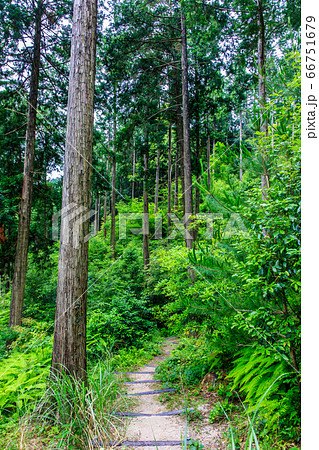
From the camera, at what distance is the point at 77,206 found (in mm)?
3211

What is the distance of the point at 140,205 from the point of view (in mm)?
18922

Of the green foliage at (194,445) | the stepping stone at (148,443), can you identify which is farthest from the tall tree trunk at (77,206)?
the green foliage at (194,445)

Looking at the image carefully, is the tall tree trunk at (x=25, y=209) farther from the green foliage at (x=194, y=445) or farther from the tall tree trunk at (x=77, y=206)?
the green foliage at (x=194, y=445)

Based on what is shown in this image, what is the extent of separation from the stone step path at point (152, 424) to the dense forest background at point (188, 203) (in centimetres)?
56

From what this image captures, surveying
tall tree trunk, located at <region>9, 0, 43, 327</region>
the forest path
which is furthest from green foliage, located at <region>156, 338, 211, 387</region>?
tall tree trunk, located at <region>9, 0, 43, 327</region>

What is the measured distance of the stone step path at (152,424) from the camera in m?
2.68

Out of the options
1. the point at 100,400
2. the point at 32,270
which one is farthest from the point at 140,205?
the point at 100,400

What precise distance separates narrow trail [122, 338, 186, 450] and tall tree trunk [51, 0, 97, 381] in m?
0.92

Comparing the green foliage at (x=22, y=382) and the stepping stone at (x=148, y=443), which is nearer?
the stepping stone at (x=148, y=443)

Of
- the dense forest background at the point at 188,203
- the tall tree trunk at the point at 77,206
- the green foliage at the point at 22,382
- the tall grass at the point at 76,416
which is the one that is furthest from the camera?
the tall tree trunk at the point at 77,206

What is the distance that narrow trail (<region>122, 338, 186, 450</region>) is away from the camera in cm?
269

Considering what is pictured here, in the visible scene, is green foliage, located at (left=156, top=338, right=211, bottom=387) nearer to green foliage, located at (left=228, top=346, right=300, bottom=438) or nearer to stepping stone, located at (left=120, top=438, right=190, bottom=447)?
green foliage, located at (left=228, top=346, right=300, bottom=438)
